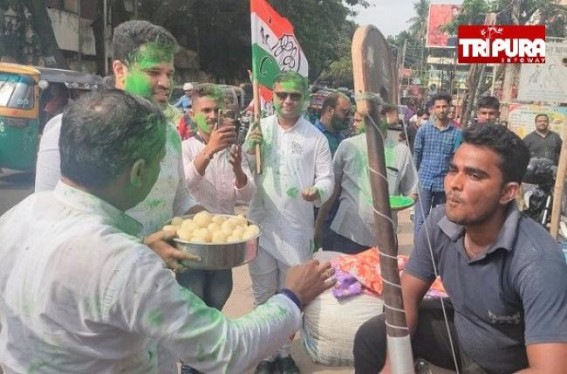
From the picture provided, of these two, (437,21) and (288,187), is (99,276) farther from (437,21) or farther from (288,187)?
(437,21)

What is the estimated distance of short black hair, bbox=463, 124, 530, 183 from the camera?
2258 mm

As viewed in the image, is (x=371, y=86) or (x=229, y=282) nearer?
(x=371, y=86)

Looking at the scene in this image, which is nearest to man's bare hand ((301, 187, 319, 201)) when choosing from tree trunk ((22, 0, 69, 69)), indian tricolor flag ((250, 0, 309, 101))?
indian tricolor flag ((250, 0, 309, 101))

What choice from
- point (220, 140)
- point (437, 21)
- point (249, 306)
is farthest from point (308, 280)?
point (437, 21)

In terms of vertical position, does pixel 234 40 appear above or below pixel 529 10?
below

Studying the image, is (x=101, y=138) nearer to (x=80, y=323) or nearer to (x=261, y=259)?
(x=80, y=323)

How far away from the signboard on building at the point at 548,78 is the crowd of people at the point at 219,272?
346 centimetres

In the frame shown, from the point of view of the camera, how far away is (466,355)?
2414 mm

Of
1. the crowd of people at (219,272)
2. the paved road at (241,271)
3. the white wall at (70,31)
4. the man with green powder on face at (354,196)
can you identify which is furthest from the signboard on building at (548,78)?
the white wall at (70,31)

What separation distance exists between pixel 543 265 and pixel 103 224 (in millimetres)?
1403

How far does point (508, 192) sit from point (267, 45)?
7.67 ft

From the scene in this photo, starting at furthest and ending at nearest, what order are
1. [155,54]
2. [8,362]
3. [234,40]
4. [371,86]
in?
[234,40] < [155,54] < [371,86] < [8,362]

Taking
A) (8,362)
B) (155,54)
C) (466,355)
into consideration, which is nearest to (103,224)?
(8,362)

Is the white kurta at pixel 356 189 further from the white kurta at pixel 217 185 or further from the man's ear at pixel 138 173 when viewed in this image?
the man's ear at pixel 138 173
